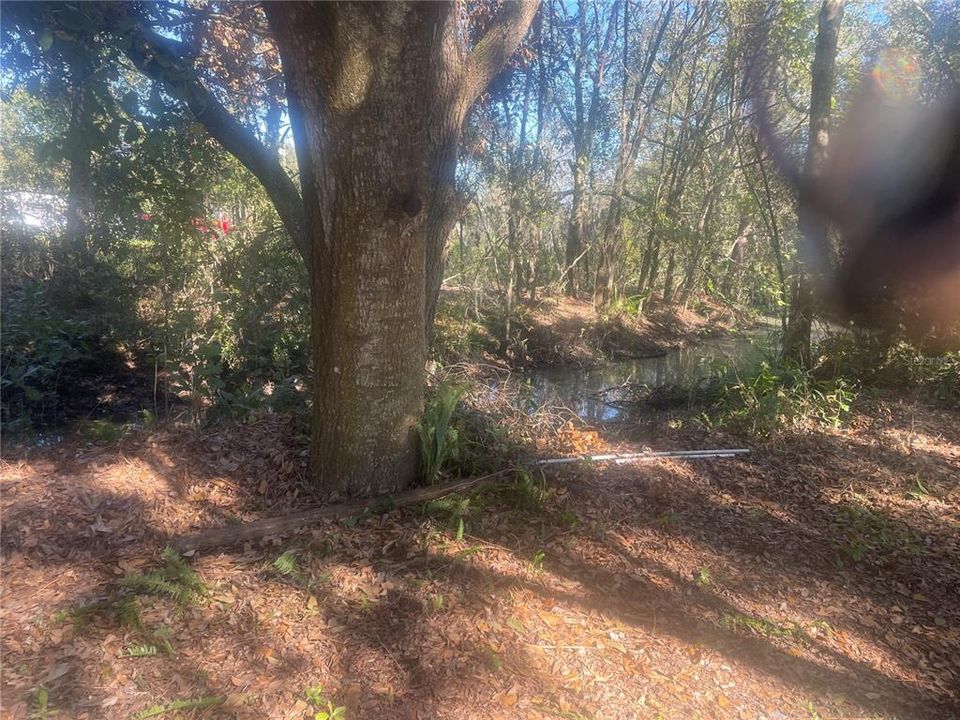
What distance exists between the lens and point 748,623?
3.21m

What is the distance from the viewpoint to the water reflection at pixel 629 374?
335 inches

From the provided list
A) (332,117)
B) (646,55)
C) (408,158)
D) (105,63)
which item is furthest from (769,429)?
(646,55)

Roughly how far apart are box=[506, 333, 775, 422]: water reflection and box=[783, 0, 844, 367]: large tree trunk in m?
0.58

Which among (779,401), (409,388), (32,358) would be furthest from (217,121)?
(779,401)

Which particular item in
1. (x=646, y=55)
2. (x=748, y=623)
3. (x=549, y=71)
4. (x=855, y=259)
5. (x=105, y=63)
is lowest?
(x=748, y=623)

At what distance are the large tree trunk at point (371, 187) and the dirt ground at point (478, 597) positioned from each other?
552mm

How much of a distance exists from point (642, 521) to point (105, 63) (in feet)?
16.3

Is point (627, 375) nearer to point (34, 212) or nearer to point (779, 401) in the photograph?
point (779, 401)

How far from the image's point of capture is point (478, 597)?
3.20 m

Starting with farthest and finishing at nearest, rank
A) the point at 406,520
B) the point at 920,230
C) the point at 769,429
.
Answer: the point at 920,230
the point at 769,429
the point at 406,520

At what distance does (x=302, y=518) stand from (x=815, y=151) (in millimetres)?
7612

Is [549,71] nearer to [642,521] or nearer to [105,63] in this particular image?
[105,63]

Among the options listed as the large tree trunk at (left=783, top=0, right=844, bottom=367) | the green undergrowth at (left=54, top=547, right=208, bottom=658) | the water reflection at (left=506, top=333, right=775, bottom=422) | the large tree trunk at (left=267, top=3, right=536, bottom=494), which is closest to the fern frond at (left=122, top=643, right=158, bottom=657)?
the green undergrowth at (left=54, top=547, right=208, bottom=658)

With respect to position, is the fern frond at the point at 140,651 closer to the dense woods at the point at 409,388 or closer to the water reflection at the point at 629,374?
the dense woods at the point at 409,388
